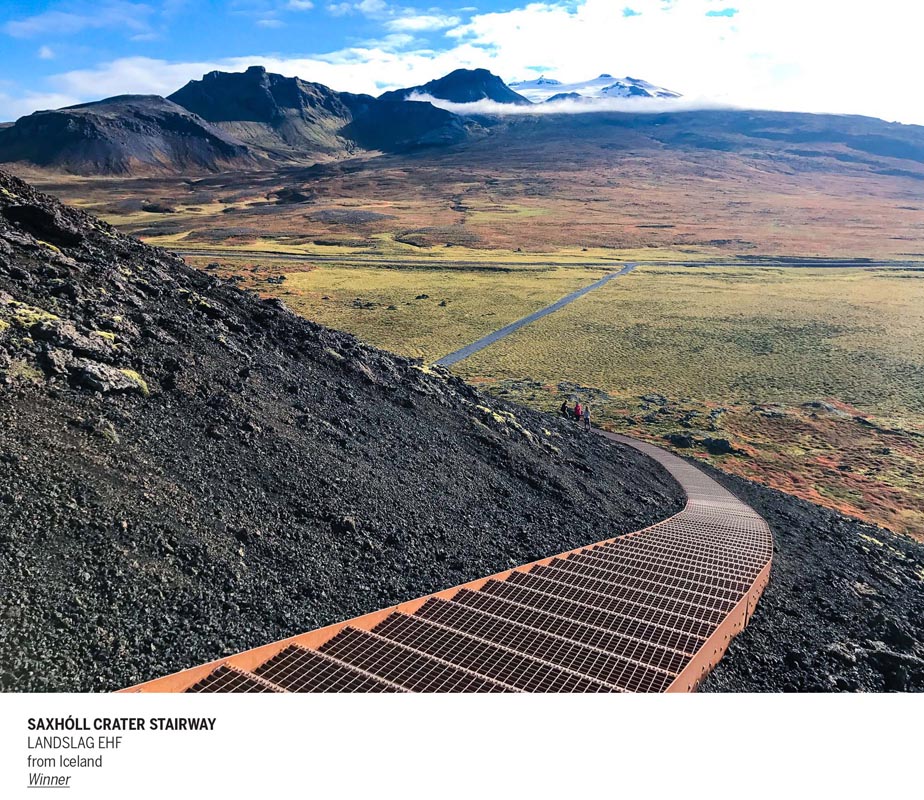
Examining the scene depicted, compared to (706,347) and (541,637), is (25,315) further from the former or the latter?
(706,347)

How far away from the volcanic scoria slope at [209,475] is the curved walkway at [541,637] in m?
1.13

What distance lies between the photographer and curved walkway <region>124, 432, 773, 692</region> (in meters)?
9.69

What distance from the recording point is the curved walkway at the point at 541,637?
9.69m

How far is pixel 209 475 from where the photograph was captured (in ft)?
48.2

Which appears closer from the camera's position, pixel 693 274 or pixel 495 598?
pixel 495 598

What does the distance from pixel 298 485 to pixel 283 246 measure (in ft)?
305

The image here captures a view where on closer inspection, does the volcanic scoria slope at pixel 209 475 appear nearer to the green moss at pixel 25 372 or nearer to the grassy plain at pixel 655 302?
the green moss at pixel 25 372

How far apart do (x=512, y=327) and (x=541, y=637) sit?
48642 millimetres

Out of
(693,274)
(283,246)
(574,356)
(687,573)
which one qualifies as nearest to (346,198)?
(283,246)

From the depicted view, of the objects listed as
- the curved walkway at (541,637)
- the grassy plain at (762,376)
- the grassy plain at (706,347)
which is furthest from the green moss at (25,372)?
the grassy plain at (762,376)

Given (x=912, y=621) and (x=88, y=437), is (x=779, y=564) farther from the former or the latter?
(x=88, y=437)

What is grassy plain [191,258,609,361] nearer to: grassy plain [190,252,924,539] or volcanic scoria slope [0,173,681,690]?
grassy plain [190,252,924,539]

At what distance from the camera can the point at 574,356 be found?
5000 centimetres

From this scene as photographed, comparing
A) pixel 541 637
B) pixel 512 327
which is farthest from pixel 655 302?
pixel 541 637
